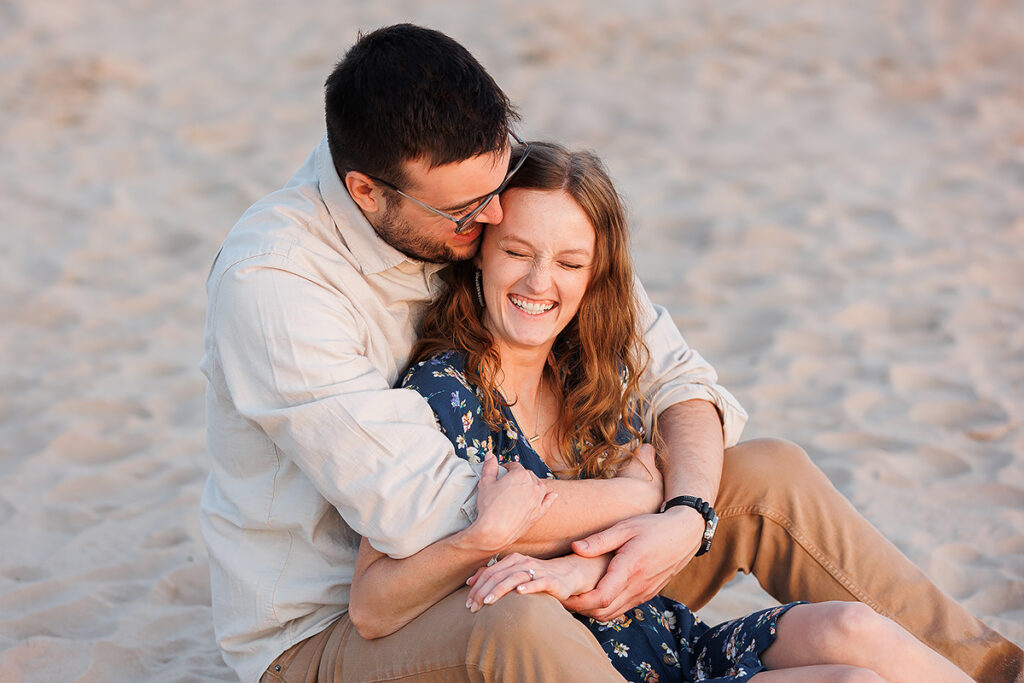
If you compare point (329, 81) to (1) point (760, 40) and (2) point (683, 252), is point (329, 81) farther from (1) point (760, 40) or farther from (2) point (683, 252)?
(1) point (760, 40)

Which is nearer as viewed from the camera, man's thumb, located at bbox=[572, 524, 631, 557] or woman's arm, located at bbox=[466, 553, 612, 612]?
woman's arm, located at bbox=[466, 553, 612, 612]

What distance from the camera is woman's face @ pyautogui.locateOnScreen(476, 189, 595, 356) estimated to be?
2660mm

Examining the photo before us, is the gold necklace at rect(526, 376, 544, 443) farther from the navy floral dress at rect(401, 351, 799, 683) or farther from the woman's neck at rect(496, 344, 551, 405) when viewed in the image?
the navy floral dress at rect(401, 351, 799, 683)

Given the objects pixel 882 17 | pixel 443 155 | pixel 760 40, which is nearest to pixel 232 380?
pixel 443 155

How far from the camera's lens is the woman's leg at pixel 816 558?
103 inches

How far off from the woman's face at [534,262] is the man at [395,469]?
3.7 inches

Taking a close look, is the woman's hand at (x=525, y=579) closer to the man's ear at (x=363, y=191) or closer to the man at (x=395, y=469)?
the man at (x=395, y=469)

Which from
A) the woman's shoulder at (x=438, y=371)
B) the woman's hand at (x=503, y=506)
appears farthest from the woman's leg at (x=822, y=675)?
the woman's shoulder at (x=438, y=371)

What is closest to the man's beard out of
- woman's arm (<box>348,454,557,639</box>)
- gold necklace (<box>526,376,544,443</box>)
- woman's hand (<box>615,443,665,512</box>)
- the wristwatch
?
gold necklace (<box>526,376,544,443</box>)

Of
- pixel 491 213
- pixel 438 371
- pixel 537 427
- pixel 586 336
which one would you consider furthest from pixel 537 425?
pixel 491 213

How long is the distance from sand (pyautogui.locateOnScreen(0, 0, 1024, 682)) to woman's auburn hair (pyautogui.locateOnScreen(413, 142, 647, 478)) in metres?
1.08

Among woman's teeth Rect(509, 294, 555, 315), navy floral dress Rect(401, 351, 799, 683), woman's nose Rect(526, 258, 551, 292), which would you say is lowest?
navy floral dress Rect(401, 351, 799, 683)

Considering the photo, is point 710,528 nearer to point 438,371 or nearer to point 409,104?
point 438,371

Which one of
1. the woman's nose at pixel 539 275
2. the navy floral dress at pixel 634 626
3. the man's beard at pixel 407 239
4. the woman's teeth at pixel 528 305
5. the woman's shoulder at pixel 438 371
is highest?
the man's beard at pixel 407 239
